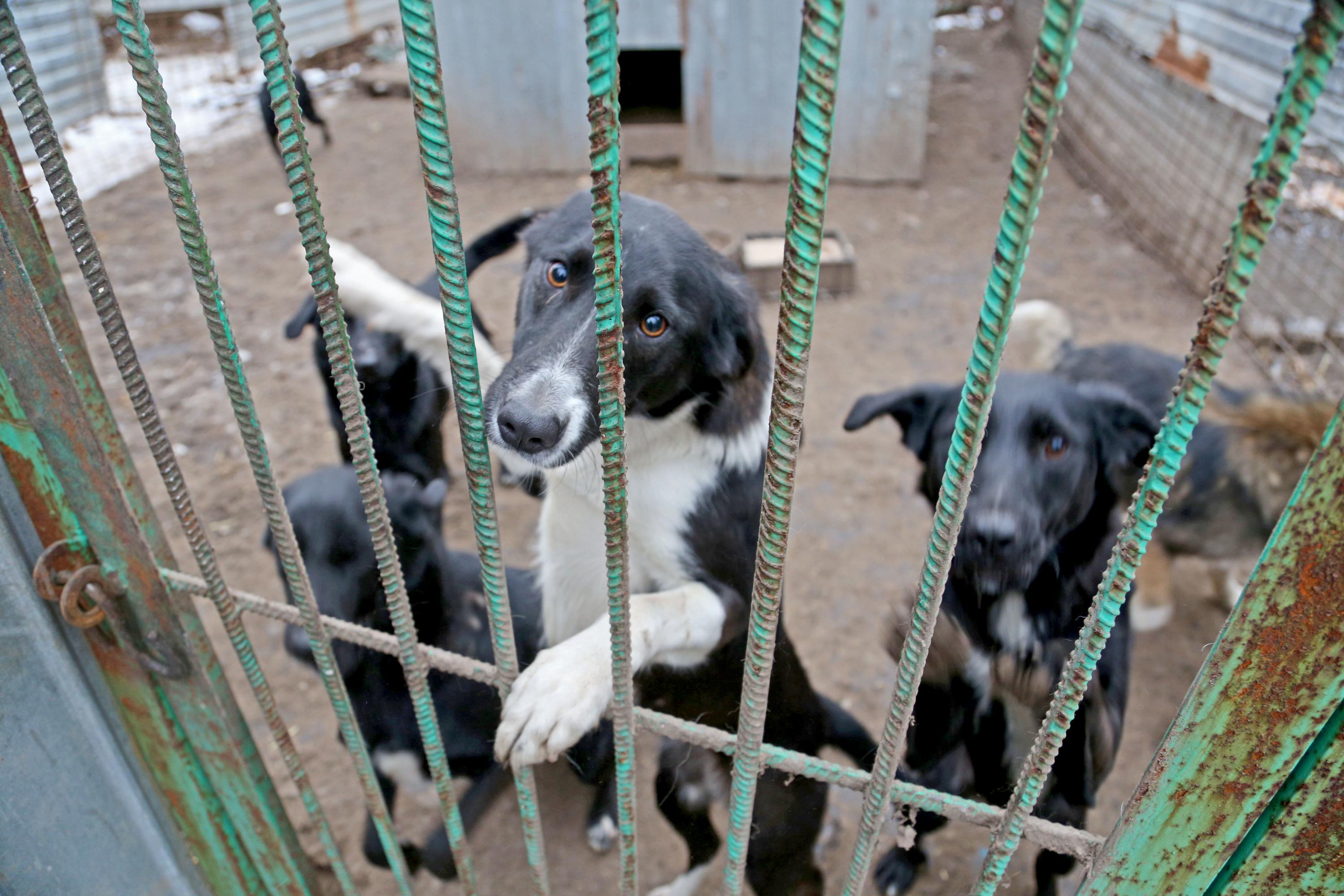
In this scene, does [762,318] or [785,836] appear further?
[762,318]

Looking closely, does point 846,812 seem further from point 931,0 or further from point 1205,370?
point 931,0

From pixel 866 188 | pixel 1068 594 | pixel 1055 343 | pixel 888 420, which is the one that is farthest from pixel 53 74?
pixel 1068 594

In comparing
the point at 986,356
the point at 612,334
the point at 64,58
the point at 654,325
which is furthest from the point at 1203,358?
the point at 64,58

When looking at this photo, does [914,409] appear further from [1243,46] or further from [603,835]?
[1243,46]

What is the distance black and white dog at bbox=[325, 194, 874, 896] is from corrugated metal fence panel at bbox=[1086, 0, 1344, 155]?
438 cm

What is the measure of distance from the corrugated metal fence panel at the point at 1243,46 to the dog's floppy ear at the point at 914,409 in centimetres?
386

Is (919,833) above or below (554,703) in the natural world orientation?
below

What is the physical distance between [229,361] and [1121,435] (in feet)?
6.51

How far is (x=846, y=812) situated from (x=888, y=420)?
233 cm

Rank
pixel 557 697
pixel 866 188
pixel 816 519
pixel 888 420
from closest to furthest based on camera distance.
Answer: pixel 557 697 → pixel 816 519 → pixel 888 420 → pixel 866 188

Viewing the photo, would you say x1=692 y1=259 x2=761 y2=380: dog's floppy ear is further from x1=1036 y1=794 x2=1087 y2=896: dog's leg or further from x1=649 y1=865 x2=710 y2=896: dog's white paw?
x1=649 y1=865 x2=710 y2=896: dog's white paw

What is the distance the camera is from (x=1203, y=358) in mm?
738

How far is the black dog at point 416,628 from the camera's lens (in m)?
2.30

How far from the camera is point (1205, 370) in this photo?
2.46 ft
